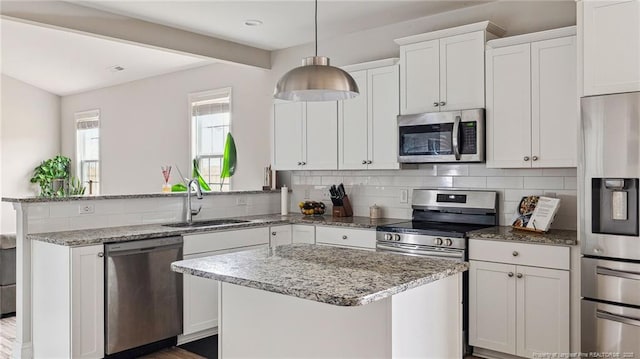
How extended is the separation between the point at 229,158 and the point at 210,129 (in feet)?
2.33

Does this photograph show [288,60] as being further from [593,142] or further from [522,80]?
[593,142]

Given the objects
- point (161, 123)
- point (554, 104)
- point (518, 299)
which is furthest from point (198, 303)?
point (161, 123)

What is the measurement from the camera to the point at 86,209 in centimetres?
384

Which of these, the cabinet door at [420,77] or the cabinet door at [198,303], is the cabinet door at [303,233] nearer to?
the cabinet door at [198,303]

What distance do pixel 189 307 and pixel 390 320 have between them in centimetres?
236

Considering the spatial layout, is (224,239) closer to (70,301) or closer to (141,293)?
(141,293)

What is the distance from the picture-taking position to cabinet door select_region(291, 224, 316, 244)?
454 cm

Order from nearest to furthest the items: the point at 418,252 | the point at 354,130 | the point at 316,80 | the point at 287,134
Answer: the point at 316,80, the point at 418,252, the point at 354,130, the point at 287,134

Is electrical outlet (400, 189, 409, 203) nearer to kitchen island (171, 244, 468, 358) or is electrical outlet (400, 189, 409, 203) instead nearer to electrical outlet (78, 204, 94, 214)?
kitchen island (171, 244, 468, 358)

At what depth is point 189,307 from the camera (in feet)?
A: 12.8

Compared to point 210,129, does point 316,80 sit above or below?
below

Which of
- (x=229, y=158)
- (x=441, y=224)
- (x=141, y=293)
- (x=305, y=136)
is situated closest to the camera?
(x=141, y=293)

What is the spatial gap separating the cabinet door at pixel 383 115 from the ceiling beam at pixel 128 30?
1.53 m

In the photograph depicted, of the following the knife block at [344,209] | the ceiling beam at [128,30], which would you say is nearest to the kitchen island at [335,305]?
the knife block at [344,209]
